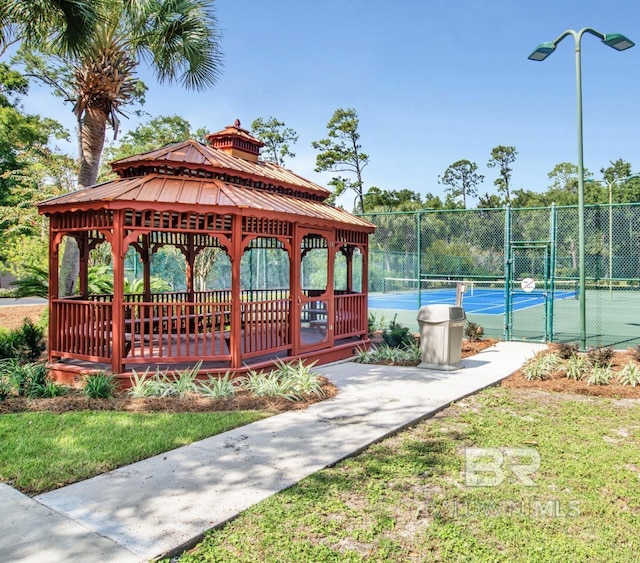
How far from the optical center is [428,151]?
47594 mm

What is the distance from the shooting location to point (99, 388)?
6.68 m

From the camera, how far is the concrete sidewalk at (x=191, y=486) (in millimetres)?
3090

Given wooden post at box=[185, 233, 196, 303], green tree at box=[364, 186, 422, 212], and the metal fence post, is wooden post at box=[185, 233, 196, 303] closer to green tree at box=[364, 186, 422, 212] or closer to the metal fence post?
the metal fence post

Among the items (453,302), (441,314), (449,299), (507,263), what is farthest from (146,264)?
(449,299)

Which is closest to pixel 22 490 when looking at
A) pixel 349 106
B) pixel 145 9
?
pixel 145 9

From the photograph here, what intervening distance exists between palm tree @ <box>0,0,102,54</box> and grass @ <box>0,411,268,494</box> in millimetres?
6342

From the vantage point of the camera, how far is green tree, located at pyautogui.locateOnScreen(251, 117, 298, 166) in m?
38.7

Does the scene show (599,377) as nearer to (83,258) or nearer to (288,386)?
(288,386)

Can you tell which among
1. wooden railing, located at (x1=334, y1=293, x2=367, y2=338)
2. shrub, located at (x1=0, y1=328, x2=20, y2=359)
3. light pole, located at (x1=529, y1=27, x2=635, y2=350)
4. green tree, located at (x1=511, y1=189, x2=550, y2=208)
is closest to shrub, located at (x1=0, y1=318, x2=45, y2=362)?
shrub, located at (x1=0, y1=328, x2=20, y2=359)

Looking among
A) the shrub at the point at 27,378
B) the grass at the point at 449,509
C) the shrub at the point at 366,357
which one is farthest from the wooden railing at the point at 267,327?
the grass at the point at 449,509

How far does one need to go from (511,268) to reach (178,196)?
8125 millimetres

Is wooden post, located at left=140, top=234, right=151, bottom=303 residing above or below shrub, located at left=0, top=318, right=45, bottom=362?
above

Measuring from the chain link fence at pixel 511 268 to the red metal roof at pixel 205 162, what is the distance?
4.64 m

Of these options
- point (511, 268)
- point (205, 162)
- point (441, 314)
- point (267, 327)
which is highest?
point (205, 162)
